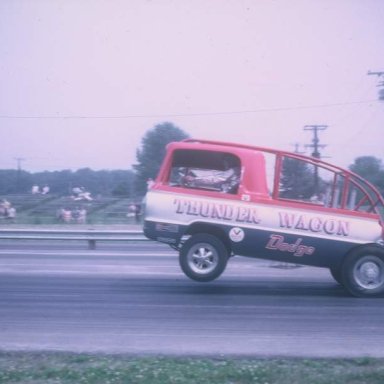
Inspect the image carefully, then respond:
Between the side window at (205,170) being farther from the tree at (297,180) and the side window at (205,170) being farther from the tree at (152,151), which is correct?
the tree at (152,151)

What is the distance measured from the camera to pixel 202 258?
32.5 feet

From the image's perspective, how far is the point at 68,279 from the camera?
10.9m

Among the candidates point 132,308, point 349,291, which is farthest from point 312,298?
point 132,308

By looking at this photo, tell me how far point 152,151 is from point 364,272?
56.9 ft

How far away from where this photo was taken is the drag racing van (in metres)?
9.62

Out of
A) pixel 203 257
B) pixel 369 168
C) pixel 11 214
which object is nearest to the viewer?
pixel 203 257

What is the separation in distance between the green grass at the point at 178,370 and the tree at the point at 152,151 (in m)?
18.7

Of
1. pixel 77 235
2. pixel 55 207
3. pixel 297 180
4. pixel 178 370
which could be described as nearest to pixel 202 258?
pixel 297 180

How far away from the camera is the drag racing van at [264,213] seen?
962 centimetres

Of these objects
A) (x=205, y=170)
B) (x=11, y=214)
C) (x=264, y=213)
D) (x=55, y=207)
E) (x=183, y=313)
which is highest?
(x=205, y=170)

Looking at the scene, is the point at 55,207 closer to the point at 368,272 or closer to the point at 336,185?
the point at 336,185

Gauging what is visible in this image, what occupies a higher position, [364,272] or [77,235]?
[364,272]

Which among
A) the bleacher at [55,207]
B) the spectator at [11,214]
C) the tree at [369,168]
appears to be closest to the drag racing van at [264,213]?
the tree at [369,168]

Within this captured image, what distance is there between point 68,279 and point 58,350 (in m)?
4.58
